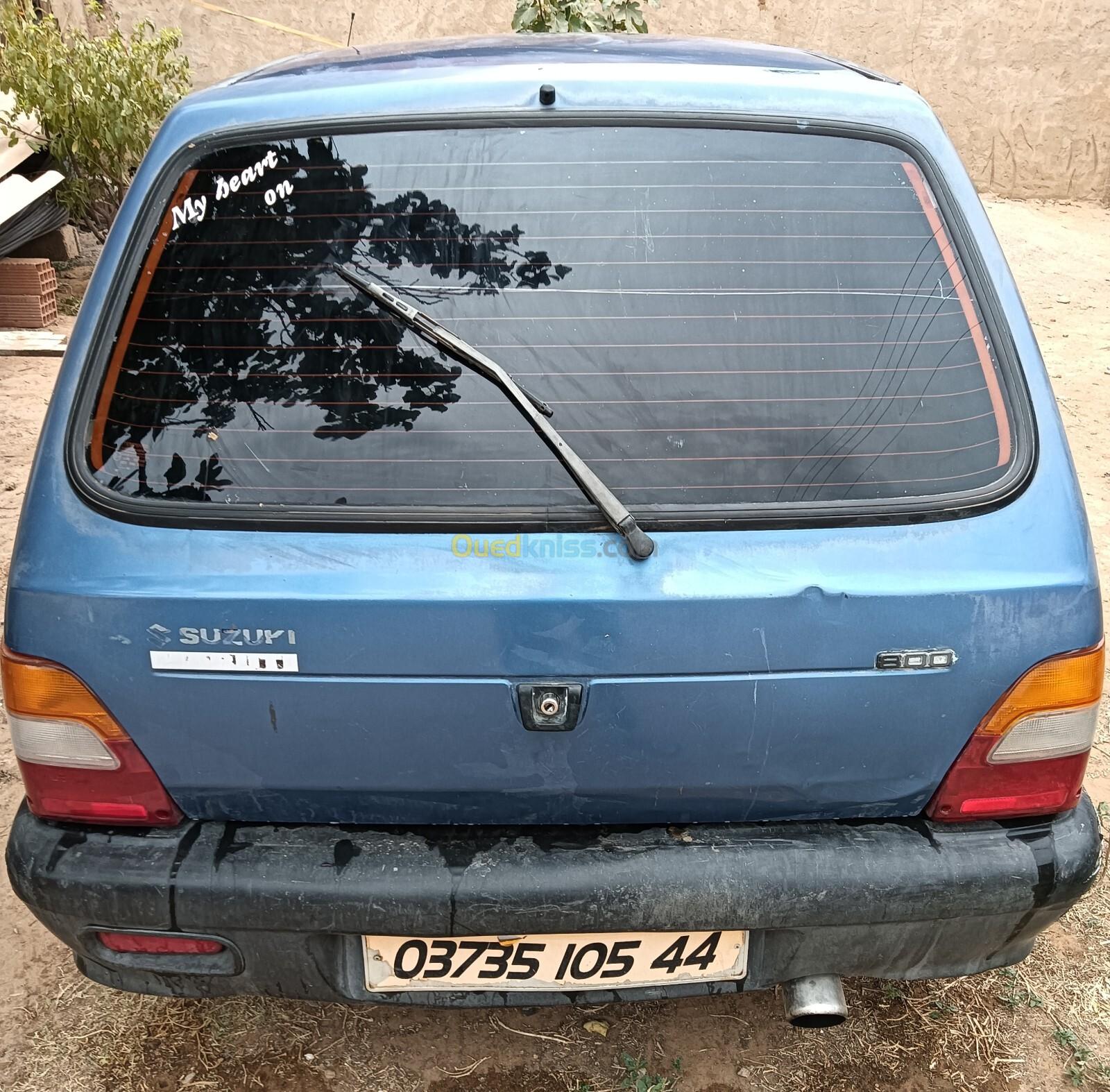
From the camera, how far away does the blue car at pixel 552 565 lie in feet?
5.13

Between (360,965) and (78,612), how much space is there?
0.74 meters

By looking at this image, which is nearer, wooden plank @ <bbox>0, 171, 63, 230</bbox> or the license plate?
the license plate

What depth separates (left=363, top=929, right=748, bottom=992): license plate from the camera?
169cm

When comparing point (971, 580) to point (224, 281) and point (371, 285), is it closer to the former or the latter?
point (371, 285)

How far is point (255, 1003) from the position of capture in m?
2.30

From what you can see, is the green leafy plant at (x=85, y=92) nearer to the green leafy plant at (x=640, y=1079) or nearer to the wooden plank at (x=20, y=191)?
the wooden plank at (x=20, y=191)

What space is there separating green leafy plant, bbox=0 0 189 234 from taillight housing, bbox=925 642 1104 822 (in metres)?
6.86

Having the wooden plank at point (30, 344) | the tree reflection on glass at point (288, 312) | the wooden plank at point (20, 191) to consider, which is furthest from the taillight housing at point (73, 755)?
the wooden plank at point (20, 191)

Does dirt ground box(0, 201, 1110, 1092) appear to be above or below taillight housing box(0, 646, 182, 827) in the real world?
below

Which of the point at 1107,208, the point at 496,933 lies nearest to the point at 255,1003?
the point at 496,933

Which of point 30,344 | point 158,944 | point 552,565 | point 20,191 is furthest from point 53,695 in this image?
point 20,191

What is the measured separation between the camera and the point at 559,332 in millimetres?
1644

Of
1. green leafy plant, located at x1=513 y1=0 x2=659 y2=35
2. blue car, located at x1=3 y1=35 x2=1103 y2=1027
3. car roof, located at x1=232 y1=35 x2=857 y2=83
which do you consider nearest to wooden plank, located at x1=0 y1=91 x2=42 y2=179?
green leafy plant, located at x1=513 y1=0 x2=659 y2=35

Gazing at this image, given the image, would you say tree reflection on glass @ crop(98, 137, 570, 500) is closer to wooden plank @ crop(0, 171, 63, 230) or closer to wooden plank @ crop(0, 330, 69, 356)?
wooden plank @ crop(0, 330, 69, 356)
